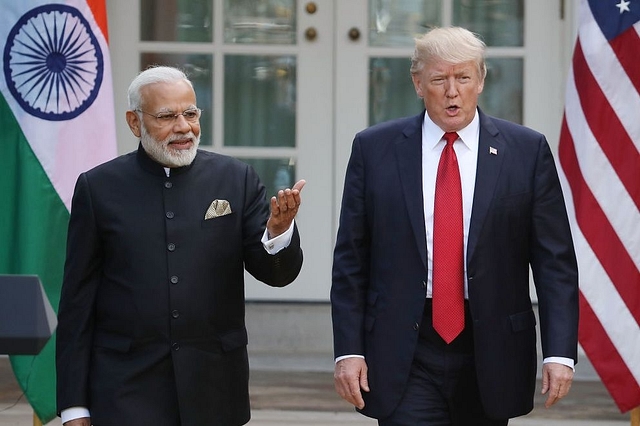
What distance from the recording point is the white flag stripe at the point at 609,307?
5504 millimetres

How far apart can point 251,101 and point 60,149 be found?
2314 mm

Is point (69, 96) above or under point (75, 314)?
above

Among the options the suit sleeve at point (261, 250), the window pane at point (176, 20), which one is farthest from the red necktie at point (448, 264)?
the window pane at point (176, 20)

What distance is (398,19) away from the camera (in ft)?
25.6

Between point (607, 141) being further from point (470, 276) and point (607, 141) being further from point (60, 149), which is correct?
point (60, 149)

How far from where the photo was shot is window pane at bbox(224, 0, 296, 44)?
782cm

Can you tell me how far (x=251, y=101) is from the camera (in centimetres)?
788

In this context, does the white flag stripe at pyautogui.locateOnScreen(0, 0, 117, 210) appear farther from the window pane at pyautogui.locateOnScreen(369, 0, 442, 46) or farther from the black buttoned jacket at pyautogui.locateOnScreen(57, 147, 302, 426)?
the window pane at pyautogui.locateOnScreen(369, 0, 442, 46)

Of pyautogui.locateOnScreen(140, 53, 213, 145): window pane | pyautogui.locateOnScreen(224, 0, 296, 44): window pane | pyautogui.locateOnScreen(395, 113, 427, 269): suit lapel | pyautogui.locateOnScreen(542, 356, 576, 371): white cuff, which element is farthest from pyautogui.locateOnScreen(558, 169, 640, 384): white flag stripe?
pyautogui.locateOnScreen(140, 53, 213, 145): window pane

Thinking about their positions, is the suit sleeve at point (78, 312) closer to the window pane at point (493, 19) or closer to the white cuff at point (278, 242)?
the white cuff at point (278, 242)

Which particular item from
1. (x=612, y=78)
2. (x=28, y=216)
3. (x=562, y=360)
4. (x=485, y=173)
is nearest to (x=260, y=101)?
(x=28, y=216)

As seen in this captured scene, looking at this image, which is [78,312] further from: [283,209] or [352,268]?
[352,268]

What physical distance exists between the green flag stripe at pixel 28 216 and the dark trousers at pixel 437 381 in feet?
7.20

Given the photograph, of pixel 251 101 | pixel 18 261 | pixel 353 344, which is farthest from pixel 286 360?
pixel 353 344
